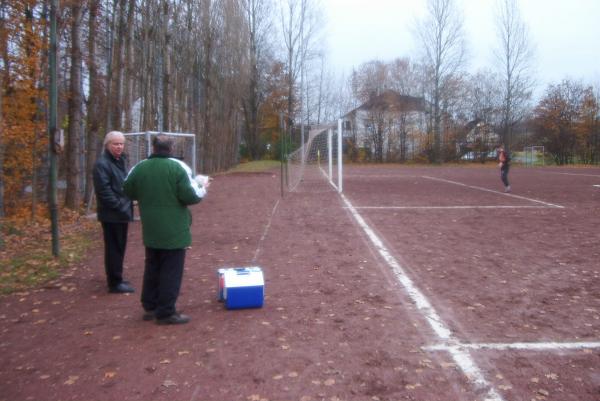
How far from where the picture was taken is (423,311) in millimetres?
5590

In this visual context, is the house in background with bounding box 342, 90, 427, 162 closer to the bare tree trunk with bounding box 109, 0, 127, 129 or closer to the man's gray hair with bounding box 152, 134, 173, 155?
the bare tree trunk with bounding box 109, 0, 127, 129

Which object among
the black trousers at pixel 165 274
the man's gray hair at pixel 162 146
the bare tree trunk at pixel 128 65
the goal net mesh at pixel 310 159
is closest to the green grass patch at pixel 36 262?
the black trousers at pixel 165 274

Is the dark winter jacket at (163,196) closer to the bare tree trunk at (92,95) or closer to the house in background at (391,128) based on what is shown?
the bare tree trunk at (92,95)

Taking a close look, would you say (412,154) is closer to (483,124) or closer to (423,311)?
(483,124)

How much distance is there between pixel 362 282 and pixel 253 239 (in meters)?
3.70

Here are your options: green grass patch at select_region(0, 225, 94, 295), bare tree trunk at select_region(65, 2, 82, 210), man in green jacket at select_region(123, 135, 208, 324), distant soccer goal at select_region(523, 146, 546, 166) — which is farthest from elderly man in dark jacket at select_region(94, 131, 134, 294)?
distant soccer goal at select_region(523, 146, 546, 166)

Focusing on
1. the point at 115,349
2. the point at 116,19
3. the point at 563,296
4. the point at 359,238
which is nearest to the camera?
the point at 115,349

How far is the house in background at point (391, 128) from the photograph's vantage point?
202 ft

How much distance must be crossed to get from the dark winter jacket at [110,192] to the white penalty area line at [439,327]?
11.0 feet

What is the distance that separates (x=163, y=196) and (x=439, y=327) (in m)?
2.81

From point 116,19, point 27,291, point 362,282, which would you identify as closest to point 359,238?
point 362,282

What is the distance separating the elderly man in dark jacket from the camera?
20.1 feet

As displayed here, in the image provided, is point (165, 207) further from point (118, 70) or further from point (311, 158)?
point (311, 158)

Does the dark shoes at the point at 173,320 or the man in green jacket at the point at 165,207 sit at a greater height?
the man in green jacket at the point at 165,207
